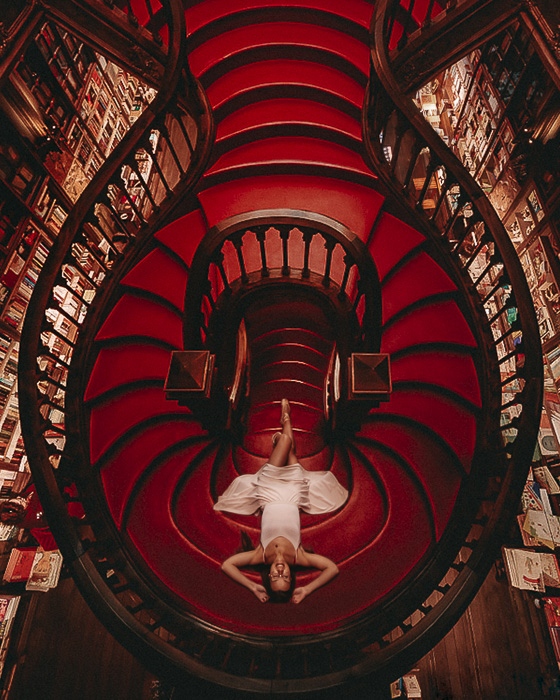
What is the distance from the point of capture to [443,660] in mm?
2855

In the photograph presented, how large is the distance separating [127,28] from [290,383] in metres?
3.16

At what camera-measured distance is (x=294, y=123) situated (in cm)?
338

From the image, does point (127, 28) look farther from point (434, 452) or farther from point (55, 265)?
point (434, 452)

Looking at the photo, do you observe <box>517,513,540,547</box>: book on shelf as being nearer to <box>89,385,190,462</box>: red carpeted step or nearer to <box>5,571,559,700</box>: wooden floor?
<box>5,571,559,700</box>: wooden floor

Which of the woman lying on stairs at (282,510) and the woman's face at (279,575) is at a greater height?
the woman lying on stairs at (282,510)

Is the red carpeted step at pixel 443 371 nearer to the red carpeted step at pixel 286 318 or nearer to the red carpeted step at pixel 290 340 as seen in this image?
the red carpeted step at pixel 286 318

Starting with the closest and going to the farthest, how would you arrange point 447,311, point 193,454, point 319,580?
1. point 319,580
2. point 447,311
3. point 193,454

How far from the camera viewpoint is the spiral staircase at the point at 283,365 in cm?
211

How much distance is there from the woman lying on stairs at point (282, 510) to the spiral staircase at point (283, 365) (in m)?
0.31

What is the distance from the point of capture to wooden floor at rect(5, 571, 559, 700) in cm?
278

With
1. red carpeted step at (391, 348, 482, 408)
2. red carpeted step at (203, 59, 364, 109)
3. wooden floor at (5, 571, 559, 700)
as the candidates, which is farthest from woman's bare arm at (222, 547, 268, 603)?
red carpeted step at (203, 59, 364, 109)

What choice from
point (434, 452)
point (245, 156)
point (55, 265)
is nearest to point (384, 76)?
point (245, 156)

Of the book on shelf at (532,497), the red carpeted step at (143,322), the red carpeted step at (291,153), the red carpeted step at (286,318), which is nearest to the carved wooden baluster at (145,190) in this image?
the red carpeted step at (143,322)

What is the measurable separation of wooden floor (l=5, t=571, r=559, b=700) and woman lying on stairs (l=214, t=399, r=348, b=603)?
1.32 meters
